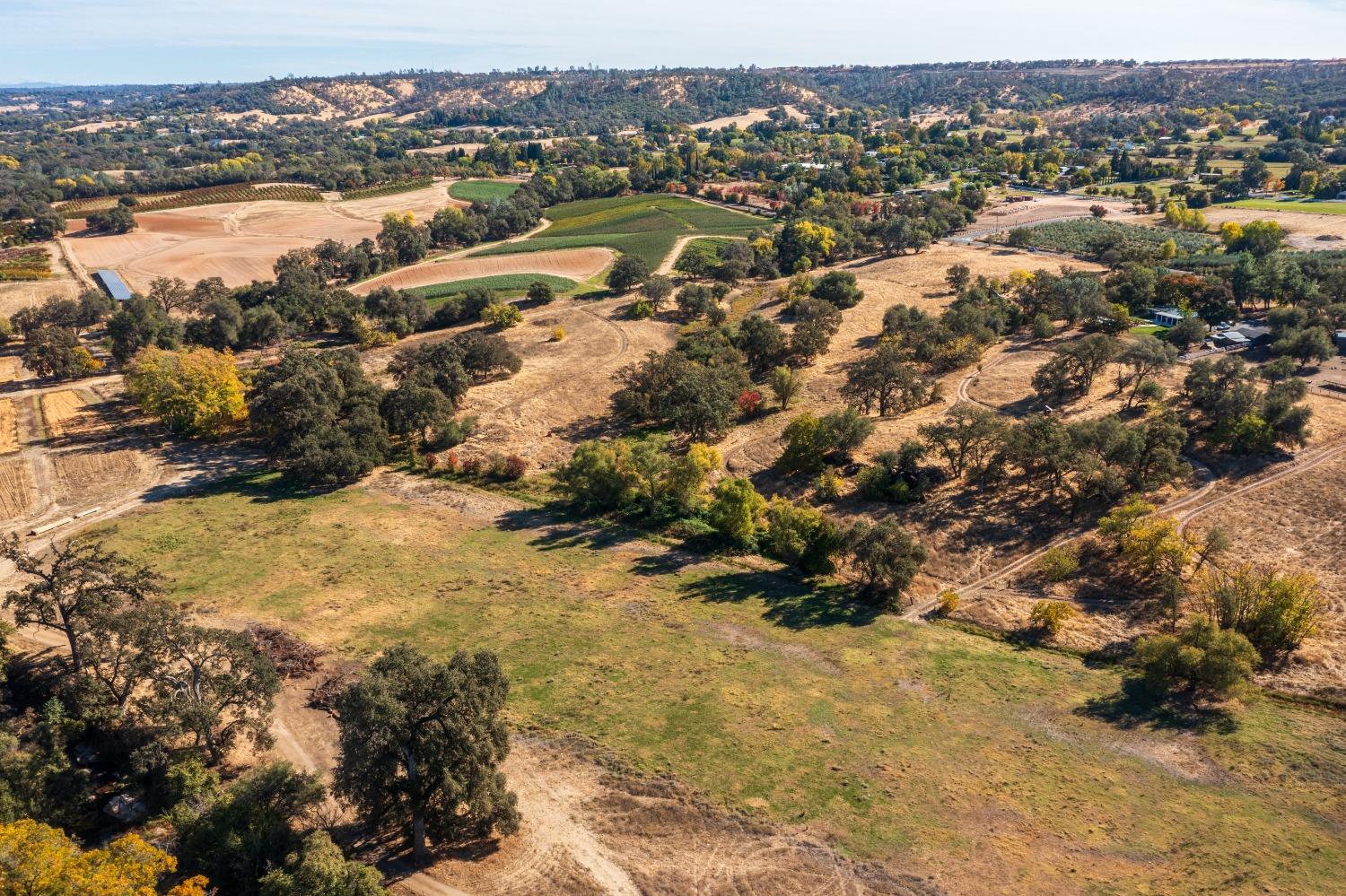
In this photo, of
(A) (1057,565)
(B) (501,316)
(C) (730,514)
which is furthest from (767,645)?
(B) (501,316)

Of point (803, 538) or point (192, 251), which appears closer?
point (803, 538)

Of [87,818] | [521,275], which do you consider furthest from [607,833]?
[521,275]

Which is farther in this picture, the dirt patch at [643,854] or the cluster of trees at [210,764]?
the dirt patch at [643,854]

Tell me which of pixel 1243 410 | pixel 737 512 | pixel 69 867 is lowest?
pixel 737 512

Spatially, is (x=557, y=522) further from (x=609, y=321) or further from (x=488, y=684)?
(x=609, y=321)

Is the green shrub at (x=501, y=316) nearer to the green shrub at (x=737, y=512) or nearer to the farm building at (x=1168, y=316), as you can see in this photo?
the green shrub at (x=737, y=512)

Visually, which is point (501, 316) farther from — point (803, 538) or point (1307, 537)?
point (1307, 537)

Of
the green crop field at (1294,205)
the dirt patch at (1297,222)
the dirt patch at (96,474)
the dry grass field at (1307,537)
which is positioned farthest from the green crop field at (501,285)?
the green crop field at (1294,205)
